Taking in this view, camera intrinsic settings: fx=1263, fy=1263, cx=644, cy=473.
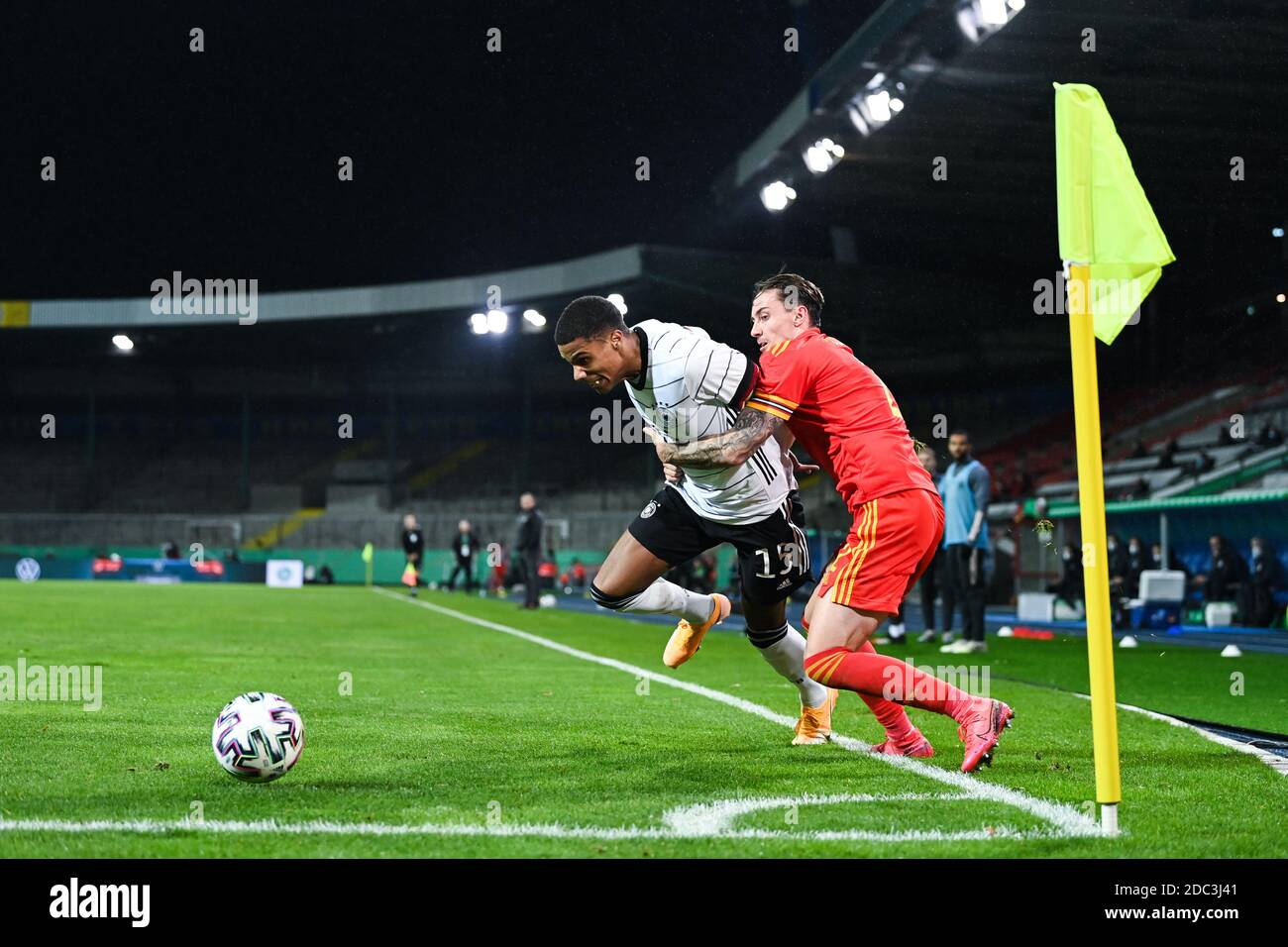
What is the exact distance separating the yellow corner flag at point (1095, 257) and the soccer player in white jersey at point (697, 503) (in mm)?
1612

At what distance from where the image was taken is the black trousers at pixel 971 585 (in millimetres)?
12344

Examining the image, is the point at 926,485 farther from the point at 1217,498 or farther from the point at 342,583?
the point at 342,583

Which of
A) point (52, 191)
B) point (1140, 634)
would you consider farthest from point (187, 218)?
point (1140, 634)

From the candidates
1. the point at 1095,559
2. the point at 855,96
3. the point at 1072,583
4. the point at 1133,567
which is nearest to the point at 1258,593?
the point at 1133,567

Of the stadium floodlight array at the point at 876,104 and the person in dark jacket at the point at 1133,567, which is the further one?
the stadium floodlight array at the point at 876,104

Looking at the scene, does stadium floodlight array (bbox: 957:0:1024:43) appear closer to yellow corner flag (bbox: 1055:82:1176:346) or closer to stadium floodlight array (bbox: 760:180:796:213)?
stadium floodlight array (bbox: 760:180:796:213)

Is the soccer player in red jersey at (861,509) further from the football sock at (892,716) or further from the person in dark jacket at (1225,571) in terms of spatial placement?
the person in dark jacket at (1225,571)

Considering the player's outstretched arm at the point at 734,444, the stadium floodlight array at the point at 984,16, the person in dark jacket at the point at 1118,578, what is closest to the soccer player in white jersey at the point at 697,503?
the player's outstretched arm at the point at 734,444

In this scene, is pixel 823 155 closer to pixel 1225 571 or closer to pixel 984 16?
pixel 984 16

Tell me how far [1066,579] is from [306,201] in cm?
2982

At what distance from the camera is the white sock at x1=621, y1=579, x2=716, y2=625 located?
6.44 metres

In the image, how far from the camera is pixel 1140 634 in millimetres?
16359

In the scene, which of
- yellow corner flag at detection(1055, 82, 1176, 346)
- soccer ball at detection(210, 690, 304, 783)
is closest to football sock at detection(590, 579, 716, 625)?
soccer ball at detection(210, 690, 304, 783)

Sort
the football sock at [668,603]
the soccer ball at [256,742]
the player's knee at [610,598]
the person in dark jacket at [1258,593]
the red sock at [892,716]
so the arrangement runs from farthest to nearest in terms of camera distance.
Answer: the person in dark jacket at [1258,593] < the football sock at [668,603] < the player's knee at [610,598] < the red sock at [892,716] < the soccer ball at [256,742]
